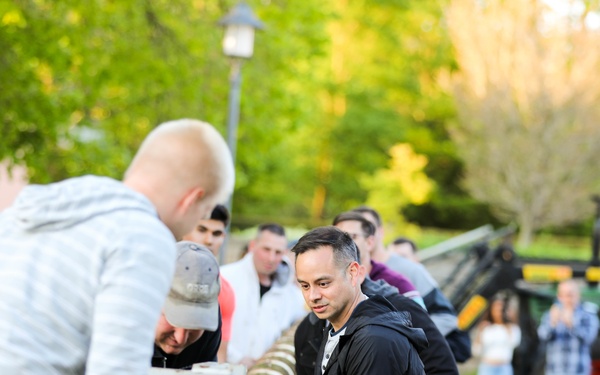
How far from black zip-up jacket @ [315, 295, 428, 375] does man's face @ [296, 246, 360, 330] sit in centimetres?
9

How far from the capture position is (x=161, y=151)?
2801mm

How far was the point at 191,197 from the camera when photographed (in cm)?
281

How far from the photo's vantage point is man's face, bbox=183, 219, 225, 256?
276 inches

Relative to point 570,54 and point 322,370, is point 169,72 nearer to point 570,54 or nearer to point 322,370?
point 322,370

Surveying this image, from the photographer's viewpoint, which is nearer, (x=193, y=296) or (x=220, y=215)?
(x=193, y=296)

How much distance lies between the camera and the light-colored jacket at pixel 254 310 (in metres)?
7.46

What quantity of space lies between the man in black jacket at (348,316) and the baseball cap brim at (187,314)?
1.40 ft

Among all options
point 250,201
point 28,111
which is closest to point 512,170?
point 250,201

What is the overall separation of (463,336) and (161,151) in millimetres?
4756

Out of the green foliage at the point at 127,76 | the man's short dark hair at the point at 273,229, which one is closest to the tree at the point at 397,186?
the green foliage at the point at 127,76

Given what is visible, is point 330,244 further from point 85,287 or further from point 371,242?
point 371,242

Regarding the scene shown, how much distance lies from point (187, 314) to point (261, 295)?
402 centimetres

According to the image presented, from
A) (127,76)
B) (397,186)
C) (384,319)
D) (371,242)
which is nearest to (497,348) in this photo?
(127,76)

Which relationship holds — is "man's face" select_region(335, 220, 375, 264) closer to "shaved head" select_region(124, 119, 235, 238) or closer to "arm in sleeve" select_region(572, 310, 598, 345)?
"shaved head" select_region(124, 119, 235, 238)
